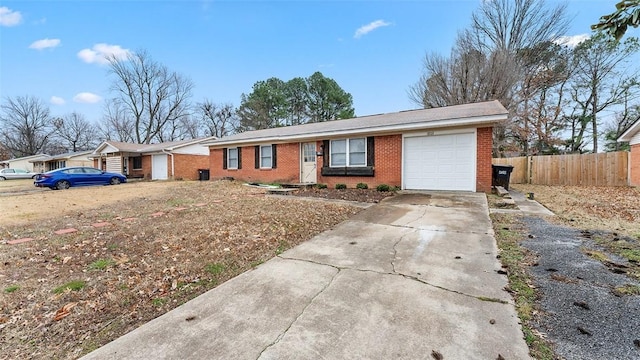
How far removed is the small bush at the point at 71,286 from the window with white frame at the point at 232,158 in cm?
1272

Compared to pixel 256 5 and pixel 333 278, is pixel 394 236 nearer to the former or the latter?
pixel 333 278

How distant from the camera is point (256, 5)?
11633mm

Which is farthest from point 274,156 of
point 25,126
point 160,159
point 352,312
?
point 25,126

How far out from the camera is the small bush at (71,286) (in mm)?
2908

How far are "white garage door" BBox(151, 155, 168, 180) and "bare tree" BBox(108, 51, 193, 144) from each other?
16920 mm

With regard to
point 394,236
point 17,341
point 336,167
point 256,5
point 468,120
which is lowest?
point 17,341

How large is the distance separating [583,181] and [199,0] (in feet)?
65.4

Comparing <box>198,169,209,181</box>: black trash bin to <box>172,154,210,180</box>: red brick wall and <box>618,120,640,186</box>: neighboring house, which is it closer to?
<box>172,154,210,180</box>: red brick wall

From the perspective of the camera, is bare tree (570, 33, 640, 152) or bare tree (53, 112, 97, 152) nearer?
bare tree (570, 33, 640, 152)

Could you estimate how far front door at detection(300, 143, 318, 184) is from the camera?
12359 millimetres

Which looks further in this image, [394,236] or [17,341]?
[394,236]

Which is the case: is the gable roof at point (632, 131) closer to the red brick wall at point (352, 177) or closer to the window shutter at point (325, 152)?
the red brick wall at point (352, 177)

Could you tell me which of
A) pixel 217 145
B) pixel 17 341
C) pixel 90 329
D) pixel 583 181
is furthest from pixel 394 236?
pixel 583 181

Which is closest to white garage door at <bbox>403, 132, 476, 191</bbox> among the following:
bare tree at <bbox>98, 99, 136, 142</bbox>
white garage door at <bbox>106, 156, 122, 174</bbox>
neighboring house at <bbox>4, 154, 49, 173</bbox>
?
white garage door at <bbox>106, 156, 122, 174</bbox>
